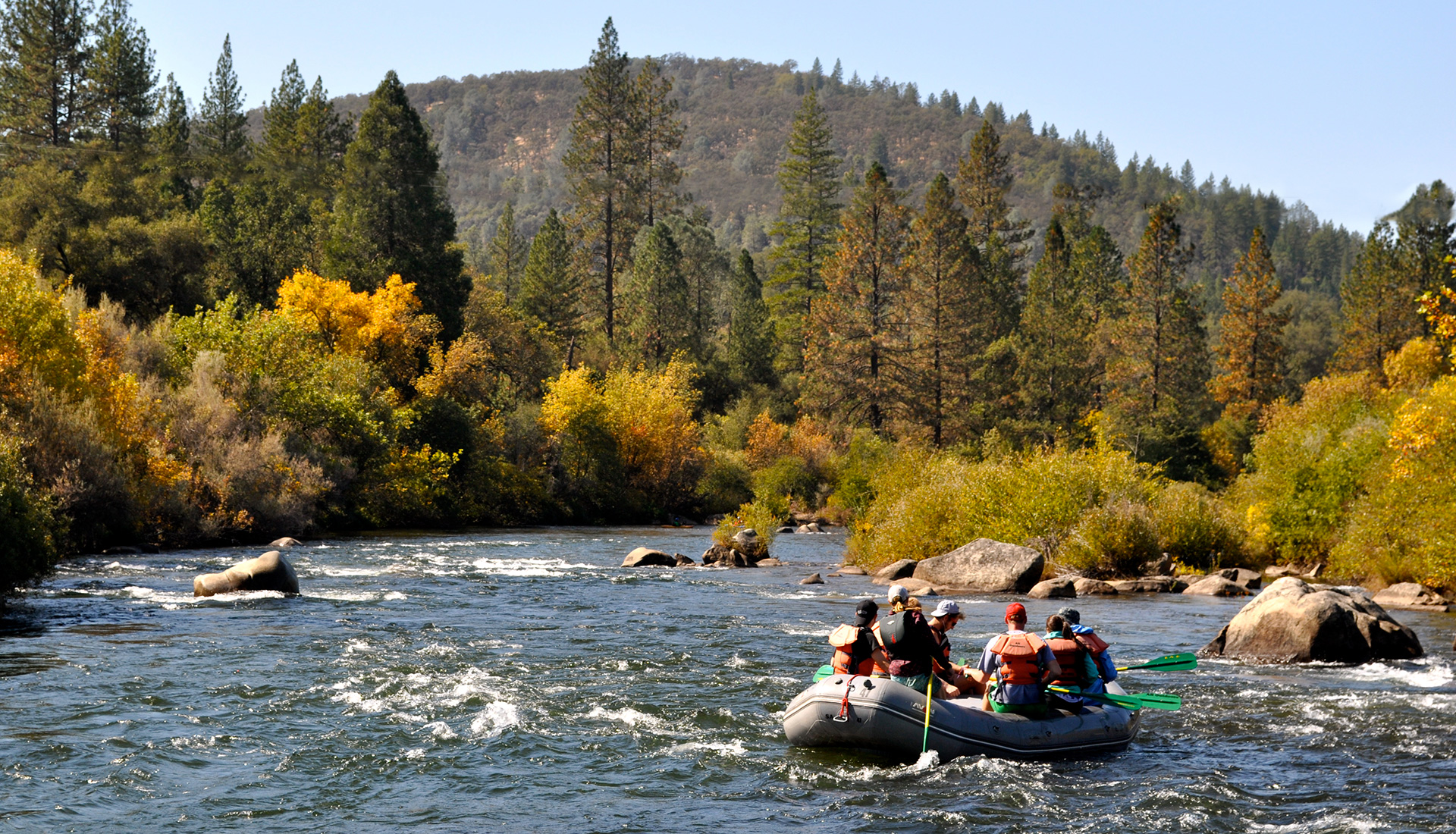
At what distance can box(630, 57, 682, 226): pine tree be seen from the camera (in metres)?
76.8

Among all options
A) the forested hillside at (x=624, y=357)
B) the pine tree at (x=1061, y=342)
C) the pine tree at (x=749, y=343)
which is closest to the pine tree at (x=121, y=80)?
the forested hillside at (x=624, y=357)

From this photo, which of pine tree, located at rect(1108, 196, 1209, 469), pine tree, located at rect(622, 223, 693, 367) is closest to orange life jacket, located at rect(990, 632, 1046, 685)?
pine tree, located at rect(1108, 196, 1209, 469)

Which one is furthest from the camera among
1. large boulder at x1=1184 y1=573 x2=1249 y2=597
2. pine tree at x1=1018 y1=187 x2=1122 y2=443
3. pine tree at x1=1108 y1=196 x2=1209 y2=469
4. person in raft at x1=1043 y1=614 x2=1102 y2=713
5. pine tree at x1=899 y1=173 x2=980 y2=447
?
pine tree at x1=1018 y1=187 x2=1122 y2=443

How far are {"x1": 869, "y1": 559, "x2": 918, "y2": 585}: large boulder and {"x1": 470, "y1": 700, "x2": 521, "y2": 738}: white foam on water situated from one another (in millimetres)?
15252

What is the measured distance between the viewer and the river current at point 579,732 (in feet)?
35.3

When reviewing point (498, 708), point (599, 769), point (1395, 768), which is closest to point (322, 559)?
point (498, 708)

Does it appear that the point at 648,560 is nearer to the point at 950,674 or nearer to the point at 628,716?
the point at 628,716

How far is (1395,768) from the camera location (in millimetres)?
12328

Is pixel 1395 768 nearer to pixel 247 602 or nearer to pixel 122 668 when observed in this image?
pixel 122 668

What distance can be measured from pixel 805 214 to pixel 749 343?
49.4 ft

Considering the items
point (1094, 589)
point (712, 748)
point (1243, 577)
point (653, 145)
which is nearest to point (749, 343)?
point (653, 145)

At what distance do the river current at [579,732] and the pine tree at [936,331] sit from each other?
35.5 m

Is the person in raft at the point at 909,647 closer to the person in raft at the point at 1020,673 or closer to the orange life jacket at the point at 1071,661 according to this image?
the person in raft at the point at 1020,673

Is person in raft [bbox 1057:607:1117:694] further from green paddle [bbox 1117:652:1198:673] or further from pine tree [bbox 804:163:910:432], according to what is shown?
pine tree [bbox 804:163:910:432]
